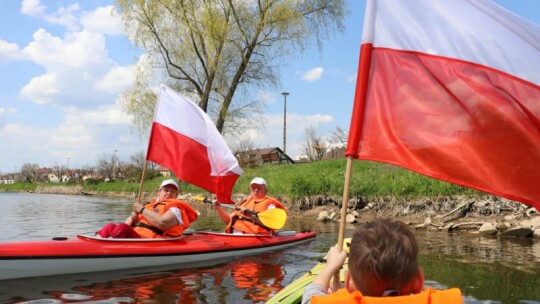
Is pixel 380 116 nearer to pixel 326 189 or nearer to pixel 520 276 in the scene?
pixel 520 276

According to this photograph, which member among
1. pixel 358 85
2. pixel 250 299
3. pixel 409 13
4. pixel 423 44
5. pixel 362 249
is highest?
pixel 409 13

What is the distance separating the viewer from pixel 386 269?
2156mm

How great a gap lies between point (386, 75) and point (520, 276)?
4.76 m

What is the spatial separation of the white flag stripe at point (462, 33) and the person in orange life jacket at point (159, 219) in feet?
15.0

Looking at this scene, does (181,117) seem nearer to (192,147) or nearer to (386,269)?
(192,147)

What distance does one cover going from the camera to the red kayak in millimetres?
6152

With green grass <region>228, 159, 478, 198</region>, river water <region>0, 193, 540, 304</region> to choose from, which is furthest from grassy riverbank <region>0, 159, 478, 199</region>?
river water <region>0, 193, 540, 304</region>

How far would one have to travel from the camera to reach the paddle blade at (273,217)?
30.6 ft

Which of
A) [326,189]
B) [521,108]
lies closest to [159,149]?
[521,108]

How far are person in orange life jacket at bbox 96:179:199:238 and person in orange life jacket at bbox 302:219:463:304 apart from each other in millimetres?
5325

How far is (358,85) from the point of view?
368 centimetres

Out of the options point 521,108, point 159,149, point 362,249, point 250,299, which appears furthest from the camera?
point 159,149

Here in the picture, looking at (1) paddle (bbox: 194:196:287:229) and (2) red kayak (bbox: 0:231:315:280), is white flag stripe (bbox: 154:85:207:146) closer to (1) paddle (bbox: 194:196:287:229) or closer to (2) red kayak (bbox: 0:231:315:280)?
(1) paddle (bbox: 194:196:287:229)

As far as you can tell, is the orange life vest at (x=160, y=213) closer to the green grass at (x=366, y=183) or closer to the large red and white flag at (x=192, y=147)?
the large red and white flag at (x=192, y=147)
